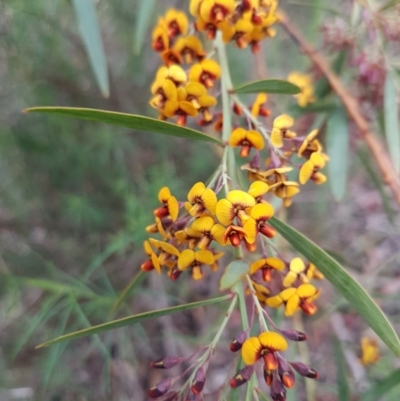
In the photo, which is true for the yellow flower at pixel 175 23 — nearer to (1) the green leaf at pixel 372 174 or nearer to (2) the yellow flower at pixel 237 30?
(2) the yellow flower at pixel 237 30

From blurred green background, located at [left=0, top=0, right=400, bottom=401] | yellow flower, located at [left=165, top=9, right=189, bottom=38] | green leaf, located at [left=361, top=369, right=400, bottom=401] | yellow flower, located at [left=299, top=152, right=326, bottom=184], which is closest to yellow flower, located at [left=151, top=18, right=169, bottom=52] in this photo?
yellow flower, located at [left=165, top=9, right=189, bottom=38]

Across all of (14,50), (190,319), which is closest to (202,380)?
(190,319)

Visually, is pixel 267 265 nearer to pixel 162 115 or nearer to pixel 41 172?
pixel 162 115

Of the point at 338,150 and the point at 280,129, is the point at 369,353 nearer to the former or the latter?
the point at 338,150

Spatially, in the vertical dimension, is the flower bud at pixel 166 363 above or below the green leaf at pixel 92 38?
below

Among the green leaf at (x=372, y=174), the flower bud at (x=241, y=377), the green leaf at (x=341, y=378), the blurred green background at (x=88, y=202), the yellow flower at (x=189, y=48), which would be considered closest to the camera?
the flower bud at (x=241, y=377)

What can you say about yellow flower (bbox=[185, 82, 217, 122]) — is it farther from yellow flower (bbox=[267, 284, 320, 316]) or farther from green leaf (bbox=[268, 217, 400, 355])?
yellow flower (bbox=[267, 284, 320, 316])

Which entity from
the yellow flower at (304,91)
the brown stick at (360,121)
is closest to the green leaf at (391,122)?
the brown stick at (360,121)

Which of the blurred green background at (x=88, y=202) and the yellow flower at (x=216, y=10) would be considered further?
the blurred green background at (x=88, y=202)
